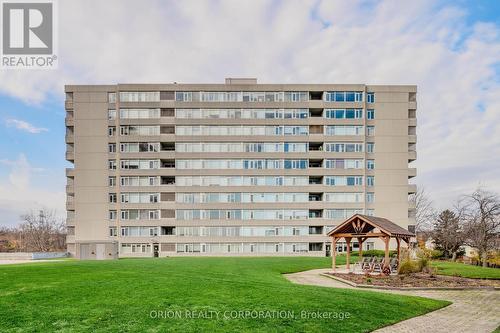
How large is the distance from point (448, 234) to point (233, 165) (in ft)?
117

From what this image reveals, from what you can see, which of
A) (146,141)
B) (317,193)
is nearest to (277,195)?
(317,193)

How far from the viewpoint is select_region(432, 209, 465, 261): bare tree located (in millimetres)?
59938

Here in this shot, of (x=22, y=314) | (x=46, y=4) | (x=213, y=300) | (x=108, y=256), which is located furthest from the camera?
(x=108, y=256)

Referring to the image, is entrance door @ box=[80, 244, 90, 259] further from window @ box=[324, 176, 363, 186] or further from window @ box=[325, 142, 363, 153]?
window @ box=[325, 142, 363, 153]

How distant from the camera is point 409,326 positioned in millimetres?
12367

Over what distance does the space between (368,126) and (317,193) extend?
1355 centimetres

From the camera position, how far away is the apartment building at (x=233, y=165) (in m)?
61.8

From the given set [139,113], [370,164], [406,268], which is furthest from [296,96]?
[406,268]

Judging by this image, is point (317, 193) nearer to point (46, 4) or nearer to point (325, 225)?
point (325, 225)

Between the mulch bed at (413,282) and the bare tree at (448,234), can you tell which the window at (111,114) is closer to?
A: the mulch bed at (413,282)

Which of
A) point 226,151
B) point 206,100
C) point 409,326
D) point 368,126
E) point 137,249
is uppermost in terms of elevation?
point 206,100

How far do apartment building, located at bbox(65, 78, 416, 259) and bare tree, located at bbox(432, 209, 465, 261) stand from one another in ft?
22.4

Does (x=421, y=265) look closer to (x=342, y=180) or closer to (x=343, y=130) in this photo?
(x=342, y=180)

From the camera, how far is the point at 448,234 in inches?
2450
